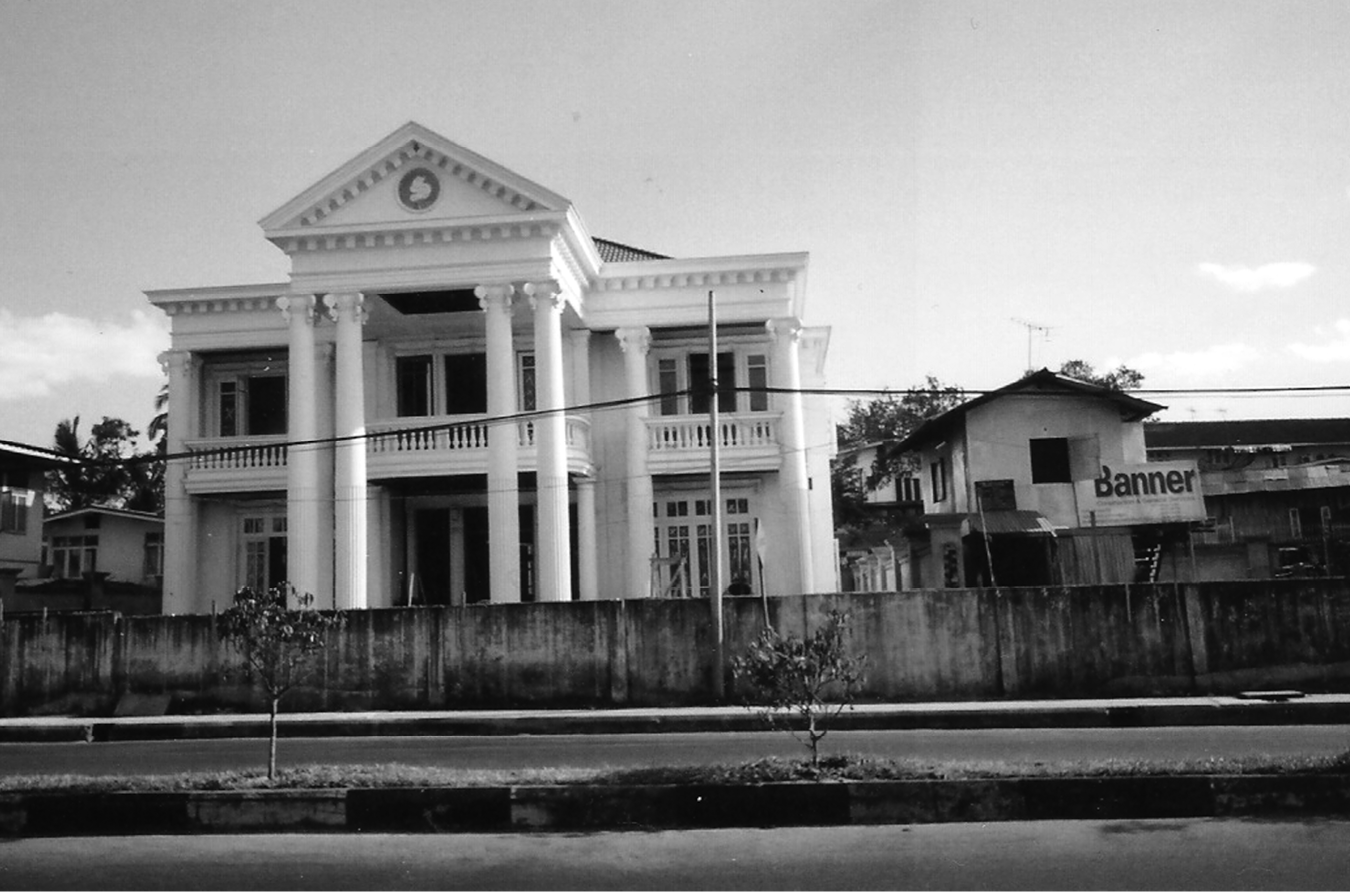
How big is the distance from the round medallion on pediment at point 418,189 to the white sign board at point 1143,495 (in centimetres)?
1634

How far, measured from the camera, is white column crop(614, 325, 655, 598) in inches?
999

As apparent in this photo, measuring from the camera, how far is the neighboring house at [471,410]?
77.2ft

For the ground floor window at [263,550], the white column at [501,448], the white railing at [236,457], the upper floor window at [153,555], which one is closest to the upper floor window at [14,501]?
the upper floor window at [153,555]

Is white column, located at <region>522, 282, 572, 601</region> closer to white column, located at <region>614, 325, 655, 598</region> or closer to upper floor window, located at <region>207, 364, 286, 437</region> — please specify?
white column, located at <region>614, 325, 655, 598</region>

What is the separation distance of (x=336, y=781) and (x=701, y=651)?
386 inches

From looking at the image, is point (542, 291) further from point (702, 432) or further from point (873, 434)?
point (873, 434)

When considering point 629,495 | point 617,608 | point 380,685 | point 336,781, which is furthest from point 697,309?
point 336,781

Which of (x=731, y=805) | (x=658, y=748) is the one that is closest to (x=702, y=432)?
(x=658, y=748)

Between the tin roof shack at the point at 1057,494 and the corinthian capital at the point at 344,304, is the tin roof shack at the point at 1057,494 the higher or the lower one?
the lower one

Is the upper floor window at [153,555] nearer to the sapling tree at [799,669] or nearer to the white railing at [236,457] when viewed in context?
the white railing at [236,457]

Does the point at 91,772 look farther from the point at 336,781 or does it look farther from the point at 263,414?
the point at 263,414

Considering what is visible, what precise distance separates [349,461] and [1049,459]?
16855mm

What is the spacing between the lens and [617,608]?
18625 millimetres

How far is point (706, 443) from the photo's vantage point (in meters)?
26.0
